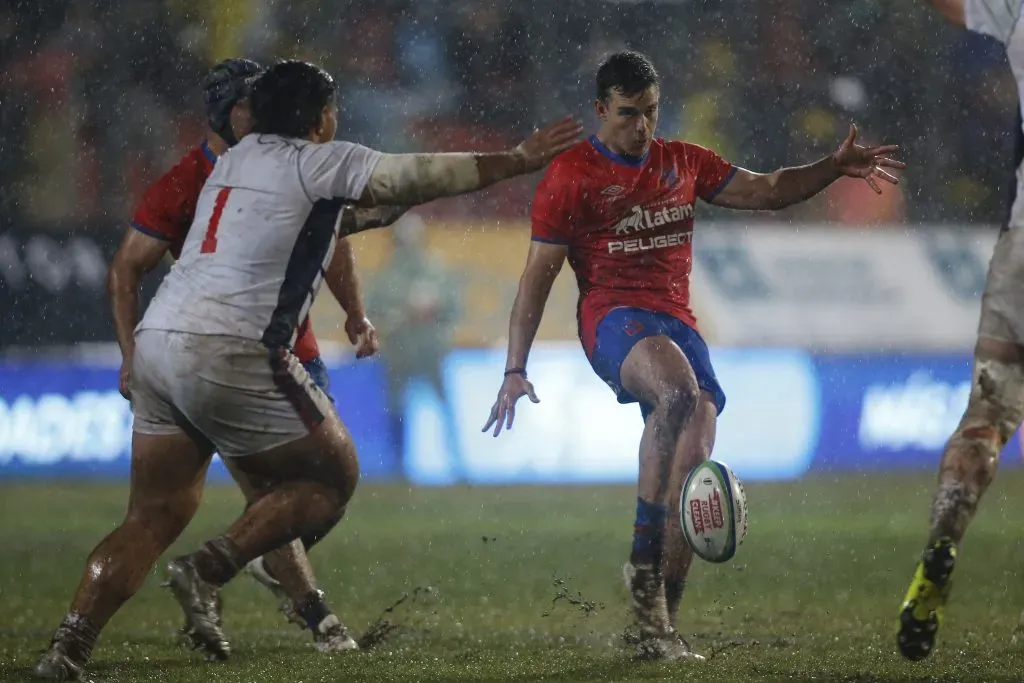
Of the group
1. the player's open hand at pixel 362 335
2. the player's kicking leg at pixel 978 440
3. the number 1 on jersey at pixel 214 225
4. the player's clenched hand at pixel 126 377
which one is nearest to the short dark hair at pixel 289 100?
the number 1 on jersey at pixel 214 225

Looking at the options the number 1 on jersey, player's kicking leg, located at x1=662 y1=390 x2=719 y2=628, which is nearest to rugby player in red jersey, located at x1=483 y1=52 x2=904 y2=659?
player's kicking leg, located at x1=662 y1=390 x2=719 y2=628

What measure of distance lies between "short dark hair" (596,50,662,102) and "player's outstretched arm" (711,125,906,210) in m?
0.55

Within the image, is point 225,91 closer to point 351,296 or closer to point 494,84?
point 351,296

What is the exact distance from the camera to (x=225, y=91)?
18.3 ft

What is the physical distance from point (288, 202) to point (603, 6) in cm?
930

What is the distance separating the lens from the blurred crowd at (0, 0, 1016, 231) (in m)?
13.3

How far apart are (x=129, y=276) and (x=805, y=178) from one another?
248 centimetres

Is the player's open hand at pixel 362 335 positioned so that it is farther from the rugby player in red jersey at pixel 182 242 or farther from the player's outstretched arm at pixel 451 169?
the player's outstretched arm at pixel 451 169

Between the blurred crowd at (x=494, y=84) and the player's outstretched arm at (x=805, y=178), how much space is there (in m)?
7.16

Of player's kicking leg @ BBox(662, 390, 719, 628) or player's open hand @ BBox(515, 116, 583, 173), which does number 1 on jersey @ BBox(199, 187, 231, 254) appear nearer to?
player's open hand @ BBox(515, 116, 583, 173)

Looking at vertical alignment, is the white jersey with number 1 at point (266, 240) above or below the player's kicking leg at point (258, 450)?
above

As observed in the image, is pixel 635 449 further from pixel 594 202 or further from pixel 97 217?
pixel 594 202

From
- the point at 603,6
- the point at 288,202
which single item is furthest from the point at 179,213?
the point at 603,6

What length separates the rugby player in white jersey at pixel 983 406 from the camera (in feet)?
13.4
